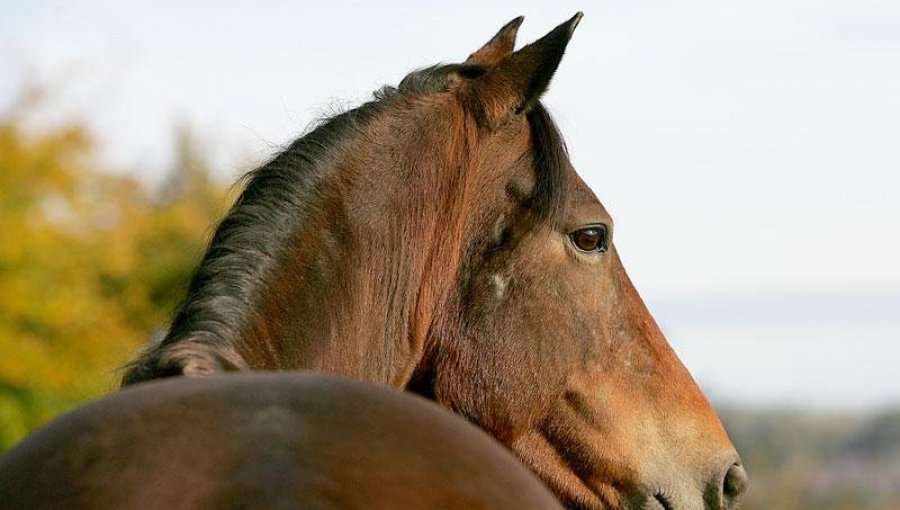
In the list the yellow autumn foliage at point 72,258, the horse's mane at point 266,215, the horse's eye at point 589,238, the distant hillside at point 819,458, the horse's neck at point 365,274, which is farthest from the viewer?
the distant hillside at point 819,458

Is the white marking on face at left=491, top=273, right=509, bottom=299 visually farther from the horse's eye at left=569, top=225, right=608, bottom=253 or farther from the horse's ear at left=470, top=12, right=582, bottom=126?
the horse's ear at left=470, top=12, right=582, bottom=126

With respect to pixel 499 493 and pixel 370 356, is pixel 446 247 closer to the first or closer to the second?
pixel 370 356

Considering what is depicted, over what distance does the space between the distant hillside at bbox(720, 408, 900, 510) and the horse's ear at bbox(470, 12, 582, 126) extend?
29.6 meters

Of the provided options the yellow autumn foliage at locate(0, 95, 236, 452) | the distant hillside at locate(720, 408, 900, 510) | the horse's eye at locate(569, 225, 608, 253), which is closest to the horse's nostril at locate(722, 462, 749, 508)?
the horse's eye at locate(569, 225, 608, 253)

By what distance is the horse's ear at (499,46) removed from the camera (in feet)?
14.5

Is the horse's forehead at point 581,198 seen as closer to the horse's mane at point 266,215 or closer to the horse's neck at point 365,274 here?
the horse's mane at point 266,215

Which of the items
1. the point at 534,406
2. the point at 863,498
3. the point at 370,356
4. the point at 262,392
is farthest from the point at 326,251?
the point at 863,498

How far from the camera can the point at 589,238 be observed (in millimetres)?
3939

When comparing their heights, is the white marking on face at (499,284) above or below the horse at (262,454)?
below

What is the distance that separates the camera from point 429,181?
144 inches

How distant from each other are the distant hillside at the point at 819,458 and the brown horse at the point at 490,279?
96.1ft

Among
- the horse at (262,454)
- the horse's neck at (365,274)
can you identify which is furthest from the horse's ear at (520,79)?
the horse at (262,454)

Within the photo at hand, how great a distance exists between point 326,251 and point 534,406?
87 cm

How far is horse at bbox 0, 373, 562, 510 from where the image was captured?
1.83m
